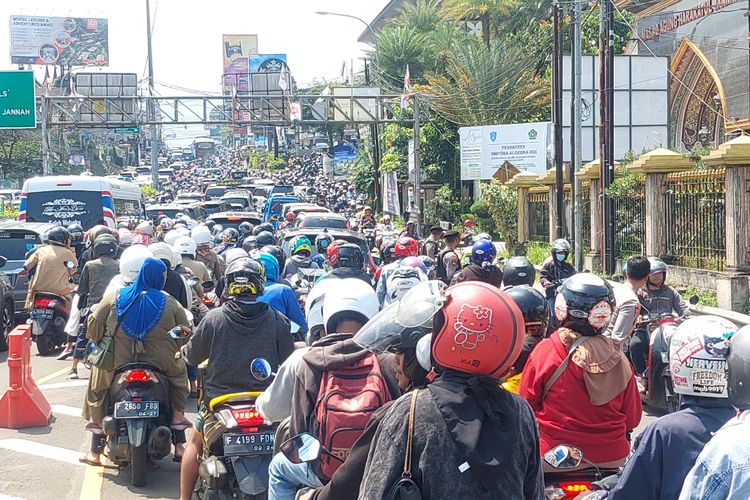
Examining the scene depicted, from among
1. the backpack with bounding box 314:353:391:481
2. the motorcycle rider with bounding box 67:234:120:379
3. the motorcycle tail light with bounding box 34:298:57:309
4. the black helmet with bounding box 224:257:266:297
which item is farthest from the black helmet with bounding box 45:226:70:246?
the backpack with bounding box 314:353:391:481

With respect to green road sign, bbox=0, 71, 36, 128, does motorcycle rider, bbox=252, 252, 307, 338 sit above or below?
below

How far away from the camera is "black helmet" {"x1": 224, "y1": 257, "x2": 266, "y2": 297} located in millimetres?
6465

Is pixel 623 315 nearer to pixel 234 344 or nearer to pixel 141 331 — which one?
pixel 234 344

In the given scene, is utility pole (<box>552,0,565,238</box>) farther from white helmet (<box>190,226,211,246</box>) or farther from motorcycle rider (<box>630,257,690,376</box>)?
motorcycle rider (<box>630,257,690,376</box>)

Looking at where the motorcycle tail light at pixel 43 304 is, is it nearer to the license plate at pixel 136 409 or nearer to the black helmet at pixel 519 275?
the license plate at pixel 136 409

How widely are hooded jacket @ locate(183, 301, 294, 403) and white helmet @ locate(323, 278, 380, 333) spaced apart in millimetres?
1671

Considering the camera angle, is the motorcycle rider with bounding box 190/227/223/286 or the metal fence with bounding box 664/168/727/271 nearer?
the motorcycle rider with bounding box 190/227/223/286

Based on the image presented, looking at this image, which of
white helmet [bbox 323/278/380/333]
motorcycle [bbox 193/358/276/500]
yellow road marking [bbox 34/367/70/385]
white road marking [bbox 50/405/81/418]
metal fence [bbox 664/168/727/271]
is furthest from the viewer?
metal fence [bbox 664/168/727/271]

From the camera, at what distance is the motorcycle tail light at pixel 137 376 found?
745cm

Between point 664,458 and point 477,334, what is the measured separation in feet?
2.86

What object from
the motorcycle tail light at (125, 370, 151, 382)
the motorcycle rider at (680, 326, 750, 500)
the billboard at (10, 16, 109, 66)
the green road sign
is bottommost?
the motorcycle tail light at (125, 370, 151, 382)

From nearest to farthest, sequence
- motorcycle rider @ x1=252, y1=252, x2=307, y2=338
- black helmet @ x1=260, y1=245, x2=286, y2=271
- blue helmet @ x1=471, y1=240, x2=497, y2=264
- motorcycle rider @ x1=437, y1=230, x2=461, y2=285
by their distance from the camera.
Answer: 1. motorcycle rider @ x1=252, y1=252, x2=307, y2=338
2. blue helmet @ x1=471, y1=240, x2=497, y2=264
3. black helmet @ x1=260, y1=245, x2=286, y2=271
4. motorcycle rider @ x1=437, y1=230, x2=461, y2=285

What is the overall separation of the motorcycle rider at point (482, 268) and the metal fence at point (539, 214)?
19124 mm

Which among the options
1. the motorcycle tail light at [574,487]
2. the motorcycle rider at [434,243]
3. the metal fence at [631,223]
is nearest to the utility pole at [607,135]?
the metal fence at [631,223]
